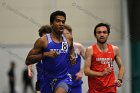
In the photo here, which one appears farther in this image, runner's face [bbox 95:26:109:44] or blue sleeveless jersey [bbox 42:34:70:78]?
runner's face [bbox 95:26:109:44]

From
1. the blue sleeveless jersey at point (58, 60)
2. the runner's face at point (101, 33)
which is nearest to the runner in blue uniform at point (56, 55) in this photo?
the blue sleeveless jersey at point (58, 60)

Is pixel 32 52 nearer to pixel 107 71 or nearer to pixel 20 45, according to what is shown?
pixel 107 71

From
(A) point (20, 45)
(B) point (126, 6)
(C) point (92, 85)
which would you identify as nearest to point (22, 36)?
(A) point (20, 45)

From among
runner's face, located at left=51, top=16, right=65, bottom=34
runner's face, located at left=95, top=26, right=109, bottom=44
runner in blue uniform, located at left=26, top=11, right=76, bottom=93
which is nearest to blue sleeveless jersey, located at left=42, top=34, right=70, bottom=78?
runner in blue uniform, located at left=26, top=11, right=76, bottom=93

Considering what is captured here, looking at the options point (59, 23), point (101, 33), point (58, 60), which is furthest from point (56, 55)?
point (101, 33)

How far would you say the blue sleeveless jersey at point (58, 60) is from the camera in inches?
276

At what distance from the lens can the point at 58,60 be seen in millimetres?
7039

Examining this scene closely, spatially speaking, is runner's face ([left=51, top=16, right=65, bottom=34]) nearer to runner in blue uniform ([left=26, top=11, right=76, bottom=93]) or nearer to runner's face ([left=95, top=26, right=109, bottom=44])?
runner in blue uniform ([left=26, top=11, right=76, bottom=93])

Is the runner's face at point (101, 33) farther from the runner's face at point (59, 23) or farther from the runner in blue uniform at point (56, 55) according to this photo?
the runner's face at point (59, 23)

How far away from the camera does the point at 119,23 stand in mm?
15641

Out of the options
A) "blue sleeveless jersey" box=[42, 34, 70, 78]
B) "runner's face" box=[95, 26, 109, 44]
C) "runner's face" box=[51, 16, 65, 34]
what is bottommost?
"blue sleeveless jersey" box=[42, 34, 70, 78]

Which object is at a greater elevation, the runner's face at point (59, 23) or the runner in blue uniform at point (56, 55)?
the runner's face at point (59, 23)

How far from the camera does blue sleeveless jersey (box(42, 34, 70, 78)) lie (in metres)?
7.01

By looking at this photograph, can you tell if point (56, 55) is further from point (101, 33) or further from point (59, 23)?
point (101, 33)
